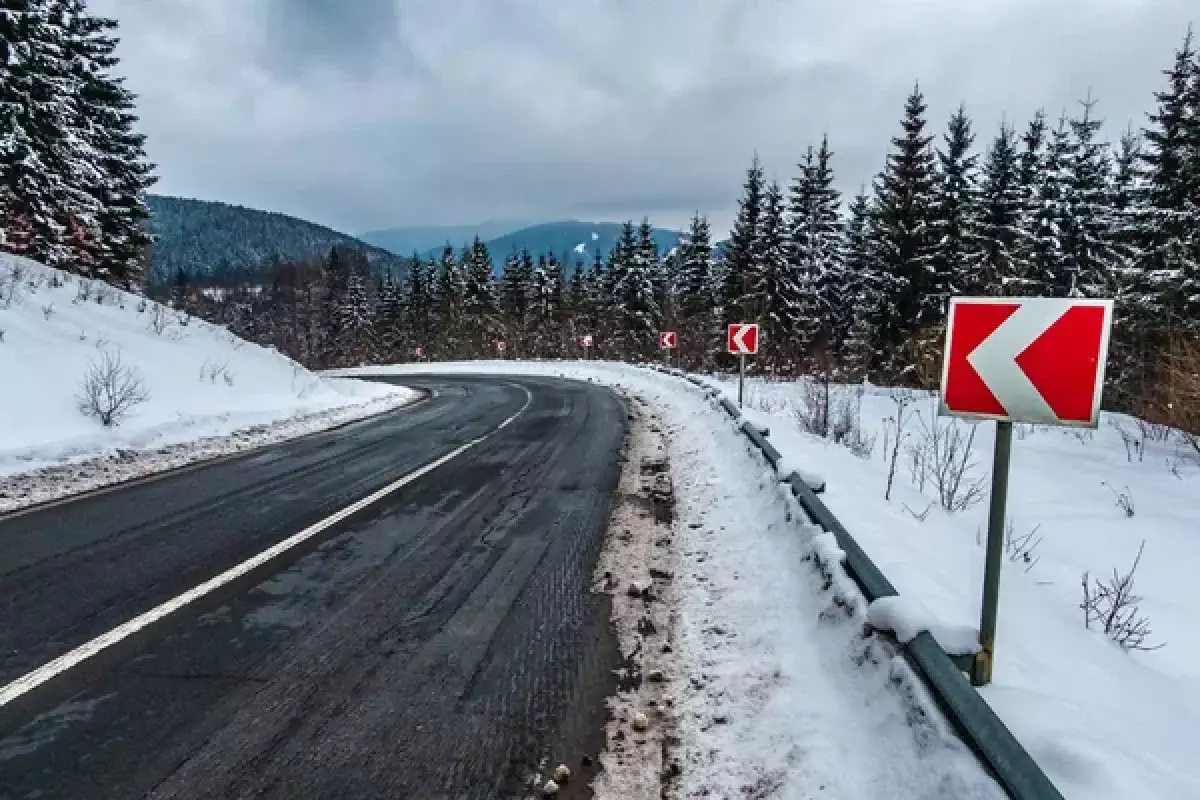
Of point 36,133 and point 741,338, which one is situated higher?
point 36,133

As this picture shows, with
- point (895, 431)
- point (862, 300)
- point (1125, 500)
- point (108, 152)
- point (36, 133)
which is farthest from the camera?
point (862, 300)

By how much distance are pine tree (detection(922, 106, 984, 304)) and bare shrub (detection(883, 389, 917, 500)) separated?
1155 cm

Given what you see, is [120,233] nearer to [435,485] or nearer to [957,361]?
[435,485]

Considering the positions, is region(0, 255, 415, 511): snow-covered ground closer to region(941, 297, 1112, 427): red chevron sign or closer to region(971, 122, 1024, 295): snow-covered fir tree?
region(941, 297, 1112, 427): red chevron sign

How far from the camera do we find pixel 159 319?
50.7ft

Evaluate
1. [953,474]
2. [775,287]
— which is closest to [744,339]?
[953,474]

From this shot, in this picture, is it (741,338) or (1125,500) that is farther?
(741,338)

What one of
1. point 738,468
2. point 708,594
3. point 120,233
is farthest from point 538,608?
point 120,233

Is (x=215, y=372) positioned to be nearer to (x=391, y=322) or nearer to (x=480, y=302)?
(x=480, y=302)

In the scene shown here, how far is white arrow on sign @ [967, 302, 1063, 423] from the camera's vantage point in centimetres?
266

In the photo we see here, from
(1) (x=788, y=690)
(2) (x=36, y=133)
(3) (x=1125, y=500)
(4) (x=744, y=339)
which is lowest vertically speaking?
(1) (x=788, y=690)

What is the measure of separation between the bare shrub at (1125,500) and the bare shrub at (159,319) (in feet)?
55.9

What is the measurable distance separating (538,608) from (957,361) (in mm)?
2891

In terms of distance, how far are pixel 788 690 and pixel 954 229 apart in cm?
3192
